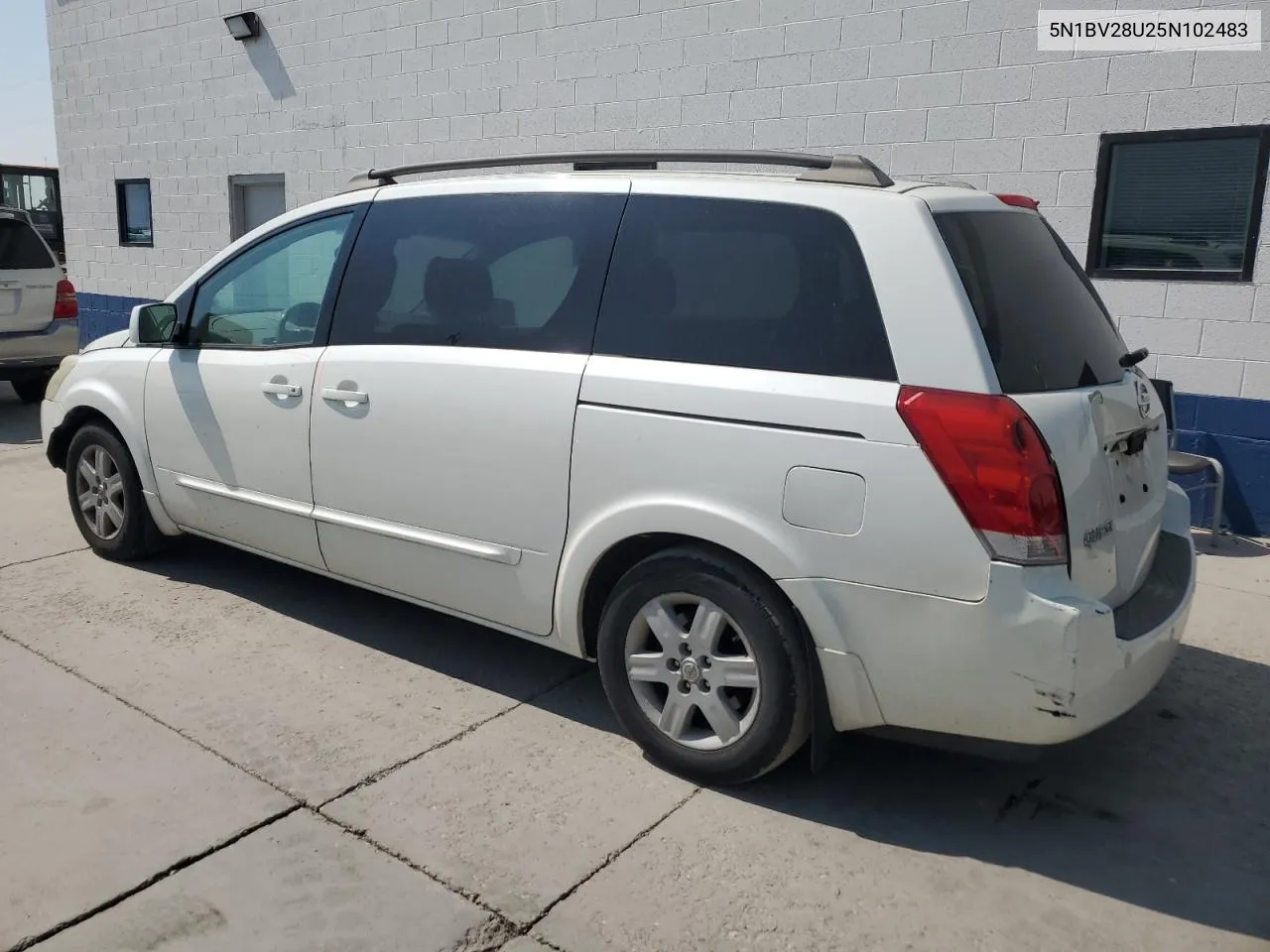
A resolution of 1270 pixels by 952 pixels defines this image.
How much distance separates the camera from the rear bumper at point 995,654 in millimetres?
2625

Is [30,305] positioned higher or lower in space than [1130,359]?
lower

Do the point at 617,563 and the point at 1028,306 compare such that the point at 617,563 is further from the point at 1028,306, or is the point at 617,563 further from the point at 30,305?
the point at 30,305

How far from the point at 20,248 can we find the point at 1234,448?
9.58m

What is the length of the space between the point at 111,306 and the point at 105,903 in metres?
11.8

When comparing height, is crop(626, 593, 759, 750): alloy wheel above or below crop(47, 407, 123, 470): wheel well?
below

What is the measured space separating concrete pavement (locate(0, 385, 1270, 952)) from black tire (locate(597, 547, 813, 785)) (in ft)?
0.42

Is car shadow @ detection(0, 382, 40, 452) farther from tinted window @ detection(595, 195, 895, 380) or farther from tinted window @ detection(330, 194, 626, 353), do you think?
tinted window @ detection(595, 195, 895, 380)

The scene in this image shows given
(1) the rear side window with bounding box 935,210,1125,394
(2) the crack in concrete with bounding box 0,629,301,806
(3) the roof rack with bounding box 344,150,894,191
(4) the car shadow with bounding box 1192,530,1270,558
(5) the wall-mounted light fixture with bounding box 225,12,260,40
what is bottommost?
(2) the crack in concrete with bounding box 0,629,301,806

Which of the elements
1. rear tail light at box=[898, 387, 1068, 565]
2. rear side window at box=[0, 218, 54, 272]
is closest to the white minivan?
rear tail light at box=[898, 387, 1068, 565]

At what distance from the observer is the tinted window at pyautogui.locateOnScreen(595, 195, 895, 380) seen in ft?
9.55

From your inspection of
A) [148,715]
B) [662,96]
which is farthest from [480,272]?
[662,96]

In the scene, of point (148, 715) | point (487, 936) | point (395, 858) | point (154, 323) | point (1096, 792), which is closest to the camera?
point (487, 936)

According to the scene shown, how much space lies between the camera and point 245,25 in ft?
34.7

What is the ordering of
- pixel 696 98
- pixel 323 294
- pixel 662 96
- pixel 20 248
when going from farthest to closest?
pixel 20 248 < pixel 662 96 < pixel 696 98 < pixel 323 294
